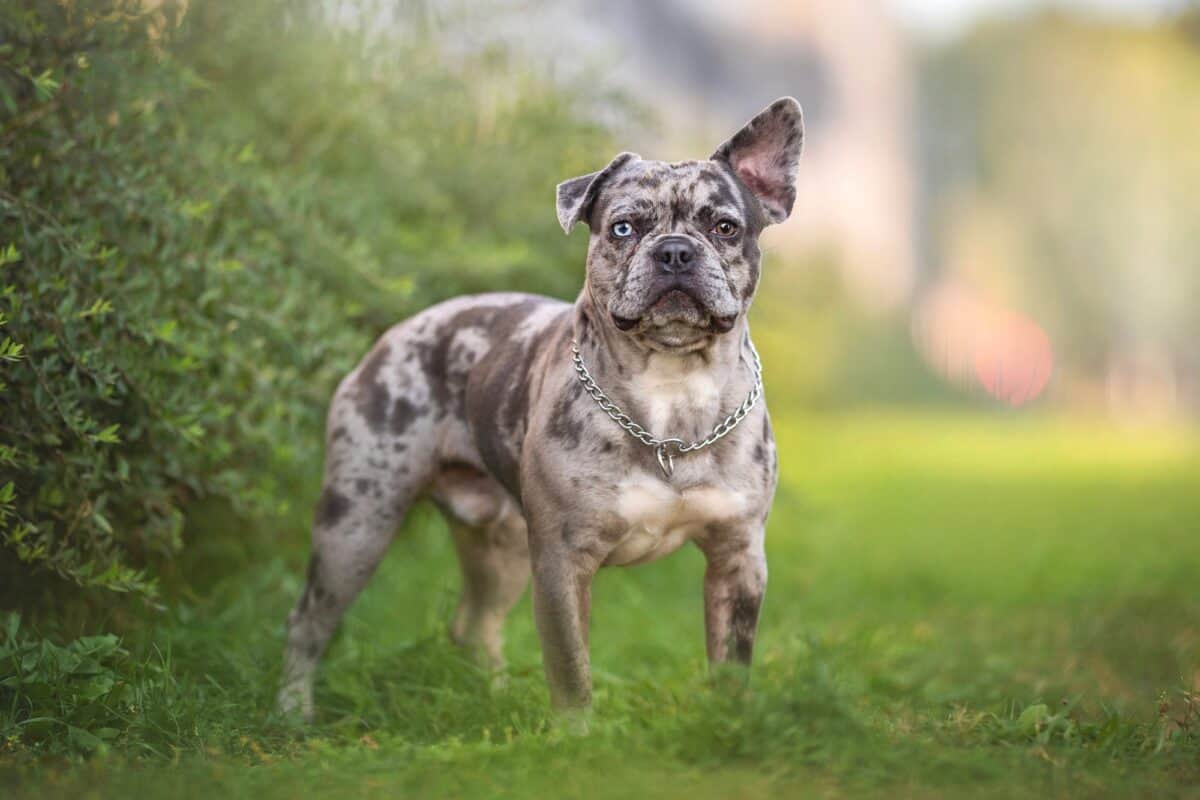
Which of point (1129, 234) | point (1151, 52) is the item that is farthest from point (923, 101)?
point (1129, 234)

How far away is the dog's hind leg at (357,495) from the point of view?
14.2ft

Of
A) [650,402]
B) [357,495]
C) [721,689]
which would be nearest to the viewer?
[721,689]

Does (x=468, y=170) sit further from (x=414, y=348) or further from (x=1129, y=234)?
(x=1129, y=234)

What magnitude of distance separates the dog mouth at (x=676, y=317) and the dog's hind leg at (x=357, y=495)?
111 cm

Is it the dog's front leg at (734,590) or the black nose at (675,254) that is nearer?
the black nose at (675,254)

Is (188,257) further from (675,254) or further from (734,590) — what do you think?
(734,590)

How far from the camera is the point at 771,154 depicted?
3.93 meters

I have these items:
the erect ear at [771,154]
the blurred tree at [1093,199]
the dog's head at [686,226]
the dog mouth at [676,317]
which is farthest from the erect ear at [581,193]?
the blurred tree at [1093,199]

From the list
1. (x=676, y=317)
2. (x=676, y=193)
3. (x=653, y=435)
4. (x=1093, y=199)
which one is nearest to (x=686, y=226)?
(x=676, y=193)

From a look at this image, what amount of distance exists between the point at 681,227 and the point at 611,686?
1650 millimetres

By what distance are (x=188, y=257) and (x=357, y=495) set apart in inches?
43.7

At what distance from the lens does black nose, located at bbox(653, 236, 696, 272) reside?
3482 mm

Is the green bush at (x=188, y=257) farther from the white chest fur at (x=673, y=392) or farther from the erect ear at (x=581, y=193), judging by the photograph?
the white chest fur at (x=673, y=392)

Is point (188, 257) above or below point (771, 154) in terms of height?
below
